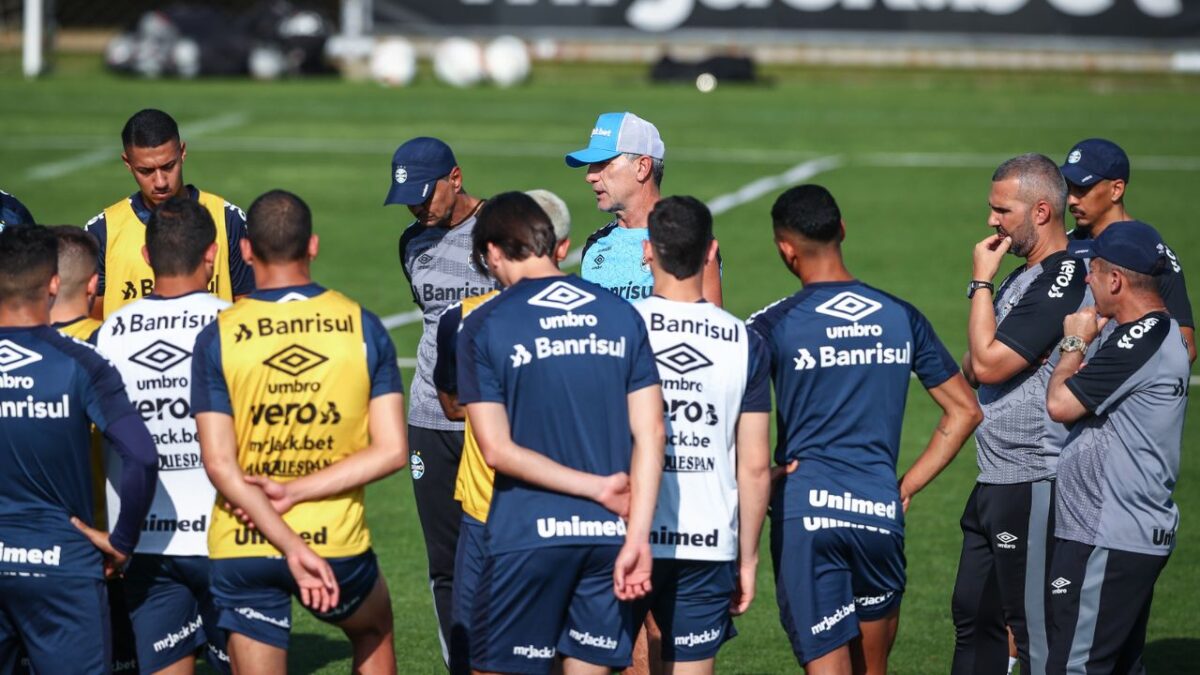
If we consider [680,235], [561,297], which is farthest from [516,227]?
[680,235]

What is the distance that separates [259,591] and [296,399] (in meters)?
0.72

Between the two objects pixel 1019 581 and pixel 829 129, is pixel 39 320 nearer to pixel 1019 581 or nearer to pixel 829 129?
pixel 1019 581

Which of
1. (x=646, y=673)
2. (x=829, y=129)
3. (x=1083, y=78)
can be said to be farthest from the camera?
(x=1083, y=78)

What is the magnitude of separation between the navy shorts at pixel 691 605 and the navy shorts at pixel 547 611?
9.8 inches

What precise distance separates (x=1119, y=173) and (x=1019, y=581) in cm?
210

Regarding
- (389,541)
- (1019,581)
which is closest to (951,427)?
(1019,581)

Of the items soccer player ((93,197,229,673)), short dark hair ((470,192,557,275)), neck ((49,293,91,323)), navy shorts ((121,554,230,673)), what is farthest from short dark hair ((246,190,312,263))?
navy shorts ((121,554,230,673))

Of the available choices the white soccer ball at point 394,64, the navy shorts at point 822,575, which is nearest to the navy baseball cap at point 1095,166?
the navy shorts at point 822,575

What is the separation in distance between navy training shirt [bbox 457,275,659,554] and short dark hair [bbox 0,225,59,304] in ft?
5.05

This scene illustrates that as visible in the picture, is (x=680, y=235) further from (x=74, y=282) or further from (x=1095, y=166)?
(x=1095, y=166)

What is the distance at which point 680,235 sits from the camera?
596cm

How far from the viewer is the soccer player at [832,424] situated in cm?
622

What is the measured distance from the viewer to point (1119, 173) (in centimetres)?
791

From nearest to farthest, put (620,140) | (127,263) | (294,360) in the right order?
1. (294,360)
2. (620,140)
3. (127,263)
